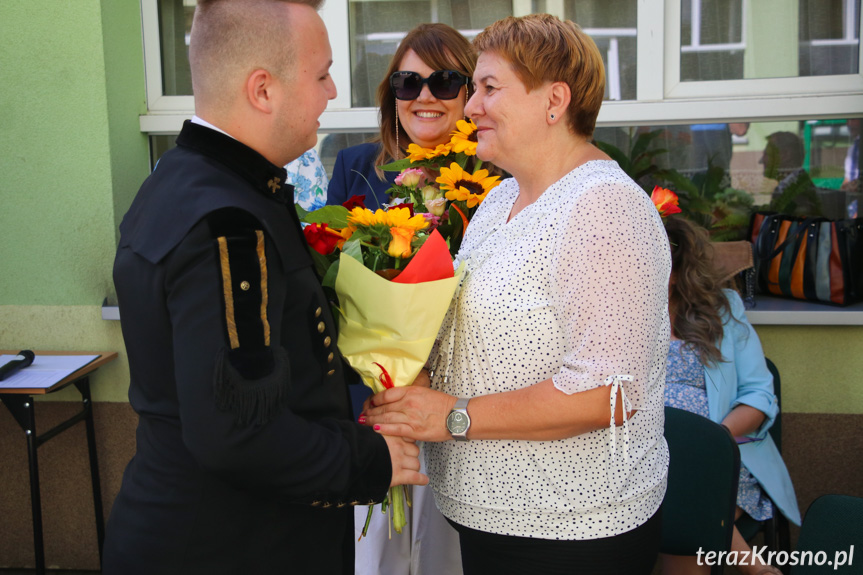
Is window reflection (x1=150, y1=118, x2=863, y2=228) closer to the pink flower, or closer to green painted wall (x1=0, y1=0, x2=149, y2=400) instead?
green painted wall (x1=0, y1=0, x2=149, y2=400)

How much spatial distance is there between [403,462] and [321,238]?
492 millimetres

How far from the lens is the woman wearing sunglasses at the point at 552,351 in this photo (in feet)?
4.56

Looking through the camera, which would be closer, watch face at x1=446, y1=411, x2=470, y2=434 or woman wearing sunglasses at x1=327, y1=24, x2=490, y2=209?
watch face at x1=446, y1=411, x2=470, y2=434

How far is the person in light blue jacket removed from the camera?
2650 millimetres

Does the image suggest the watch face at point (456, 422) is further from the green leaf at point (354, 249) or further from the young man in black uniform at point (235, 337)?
the green leaf at point (354, 249)

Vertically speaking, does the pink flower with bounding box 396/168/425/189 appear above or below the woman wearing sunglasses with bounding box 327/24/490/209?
below

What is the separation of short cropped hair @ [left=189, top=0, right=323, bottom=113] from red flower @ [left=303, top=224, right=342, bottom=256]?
1.28 feet

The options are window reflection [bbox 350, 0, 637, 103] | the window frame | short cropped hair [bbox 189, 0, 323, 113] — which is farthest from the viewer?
window reflection [bbox 350, 0, 637, 103]

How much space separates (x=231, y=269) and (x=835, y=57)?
3.11 metres

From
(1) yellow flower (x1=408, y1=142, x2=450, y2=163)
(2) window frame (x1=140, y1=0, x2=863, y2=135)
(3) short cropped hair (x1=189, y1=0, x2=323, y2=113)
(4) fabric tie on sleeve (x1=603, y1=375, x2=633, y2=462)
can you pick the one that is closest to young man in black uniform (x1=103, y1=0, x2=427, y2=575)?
(3) short cropped hair (x1=189, y1=0, x2=323, y2=113)

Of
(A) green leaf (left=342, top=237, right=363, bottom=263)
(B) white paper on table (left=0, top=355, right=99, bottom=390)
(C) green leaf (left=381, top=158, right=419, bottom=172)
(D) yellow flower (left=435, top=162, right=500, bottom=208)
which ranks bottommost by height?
(B) white paper on table (left=0, top=355, right=99, bottom=390)

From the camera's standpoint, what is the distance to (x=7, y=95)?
3234mm

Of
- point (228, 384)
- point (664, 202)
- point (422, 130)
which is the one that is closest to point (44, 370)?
point (422, 130)

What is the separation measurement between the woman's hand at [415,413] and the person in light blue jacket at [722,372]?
1.42 m
